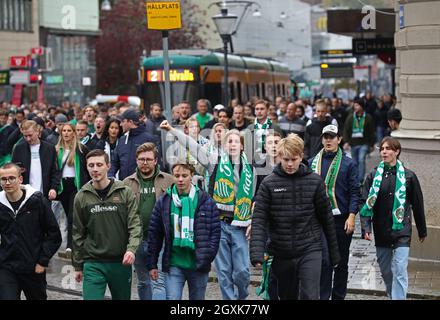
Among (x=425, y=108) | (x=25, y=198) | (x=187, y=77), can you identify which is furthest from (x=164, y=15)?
(x=187, y=77)

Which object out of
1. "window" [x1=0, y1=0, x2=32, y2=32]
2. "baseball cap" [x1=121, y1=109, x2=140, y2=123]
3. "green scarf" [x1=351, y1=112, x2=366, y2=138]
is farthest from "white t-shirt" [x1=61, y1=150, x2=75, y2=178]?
"window" [x1=0, y1=0, x2=32, y2=32]

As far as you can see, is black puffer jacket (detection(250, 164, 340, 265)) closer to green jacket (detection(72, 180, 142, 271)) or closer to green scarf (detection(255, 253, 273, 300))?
A: green scarf (detection(255, 253, 273, 300))

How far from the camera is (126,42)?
7050 centimetres

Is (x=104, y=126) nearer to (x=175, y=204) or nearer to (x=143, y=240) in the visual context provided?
(x=143, y=240)

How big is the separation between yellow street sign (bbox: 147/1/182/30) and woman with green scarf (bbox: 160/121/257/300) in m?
2.79

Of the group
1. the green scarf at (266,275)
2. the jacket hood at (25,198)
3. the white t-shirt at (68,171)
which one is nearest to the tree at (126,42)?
the white t-shirt at (68,171)

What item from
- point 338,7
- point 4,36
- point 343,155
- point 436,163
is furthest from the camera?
point 4,36

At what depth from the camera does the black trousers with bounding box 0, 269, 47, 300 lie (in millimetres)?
10086

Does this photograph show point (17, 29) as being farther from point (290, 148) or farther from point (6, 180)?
point (290, 148)

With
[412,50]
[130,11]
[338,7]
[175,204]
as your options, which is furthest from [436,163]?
[130,11]

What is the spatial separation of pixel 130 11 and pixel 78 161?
2163 inches

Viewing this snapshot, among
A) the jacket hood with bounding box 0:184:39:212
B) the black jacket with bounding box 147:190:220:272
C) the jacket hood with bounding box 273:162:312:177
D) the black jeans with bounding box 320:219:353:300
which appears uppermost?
the jacket hood with bounding box 273:162:312:177

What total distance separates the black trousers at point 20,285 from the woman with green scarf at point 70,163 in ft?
17.8
